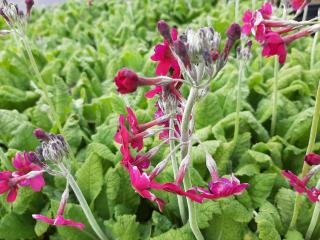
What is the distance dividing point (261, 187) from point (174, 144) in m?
0.56

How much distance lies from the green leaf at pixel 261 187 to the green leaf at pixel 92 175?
711 mm

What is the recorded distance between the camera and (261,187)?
1.82m

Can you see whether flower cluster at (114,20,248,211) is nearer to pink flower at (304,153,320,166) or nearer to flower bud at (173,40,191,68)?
flower bud at (173,40,191,68)

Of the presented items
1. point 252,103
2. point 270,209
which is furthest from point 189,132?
point 252,103

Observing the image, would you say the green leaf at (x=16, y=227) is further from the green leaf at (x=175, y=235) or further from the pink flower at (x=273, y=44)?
the pink flower at (x=273, y=44)

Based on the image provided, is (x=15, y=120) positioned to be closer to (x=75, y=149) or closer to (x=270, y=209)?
(x=75, y=149)

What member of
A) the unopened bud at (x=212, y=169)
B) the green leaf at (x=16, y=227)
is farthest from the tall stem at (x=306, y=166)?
the green leaf at (x=16, y=227)

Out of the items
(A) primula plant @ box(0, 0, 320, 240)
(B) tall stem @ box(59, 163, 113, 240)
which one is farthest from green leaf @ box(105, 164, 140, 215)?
(B) tall stem @ box(59, 163, 113, 240)

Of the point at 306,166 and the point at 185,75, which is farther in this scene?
the point at 306,166

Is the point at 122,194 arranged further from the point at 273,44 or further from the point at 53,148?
the point at 273,44

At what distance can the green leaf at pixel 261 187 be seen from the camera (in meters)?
1.80

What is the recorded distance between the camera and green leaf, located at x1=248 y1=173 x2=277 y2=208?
1.80 m

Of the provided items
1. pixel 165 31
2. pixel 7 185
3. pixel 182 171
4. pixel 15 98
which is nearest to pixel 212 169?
pixel 182 171

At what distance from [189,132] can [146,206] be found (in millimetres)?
1005
